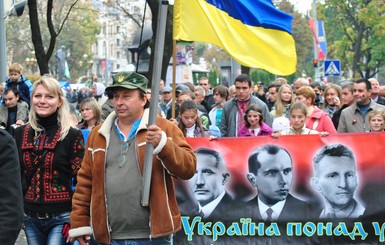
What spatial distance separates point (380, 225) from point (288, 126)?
5.49 ft

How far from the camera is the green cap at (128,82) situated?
17.2ft

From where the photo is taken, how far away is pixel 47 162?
592 cm

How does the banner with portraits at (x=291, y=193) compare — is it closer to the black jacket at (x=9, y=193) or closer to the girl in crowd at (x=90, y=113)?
the girl in crowd at (x=90, y=113)

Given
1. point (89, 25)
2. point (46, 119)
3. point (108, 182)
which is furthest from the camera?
point (89, 25)

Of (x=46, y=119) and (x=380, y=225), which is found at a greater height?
(x=46, y=119)

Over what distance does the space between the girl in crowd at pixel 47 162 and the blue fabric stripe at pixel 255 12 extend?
1429 mm

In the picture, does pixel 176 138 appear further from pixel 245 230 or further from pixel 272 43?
pixel 245 230

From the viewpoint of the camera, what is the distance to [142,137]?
528cm

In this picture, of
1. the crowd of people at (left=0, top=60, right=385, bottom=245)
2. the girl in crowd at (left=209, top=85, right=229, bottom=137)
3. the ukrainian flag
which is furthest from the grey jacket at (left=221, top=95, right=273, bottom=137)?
the crowd of people at (left=0, top=60, right=385, bottom=245)

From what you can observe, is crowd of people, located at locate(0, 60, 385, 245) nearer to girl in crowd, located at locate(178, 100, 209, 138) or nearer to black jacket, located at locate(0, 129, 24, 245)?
black jacket, located at locate(0, 129, 24, 245)

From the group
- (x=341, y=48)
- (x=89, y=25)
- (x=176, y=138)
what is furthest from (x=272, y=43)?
(x=89, y=25)

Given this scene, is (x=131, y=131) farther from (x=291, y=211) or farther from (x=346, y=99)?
(x=346, y=99)

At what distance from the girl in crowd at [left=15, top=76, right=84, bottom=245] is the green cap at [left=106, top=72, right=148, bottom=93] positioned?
32.9 inches

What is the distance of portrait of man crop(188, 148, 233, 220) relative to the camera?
9094 millimetres
